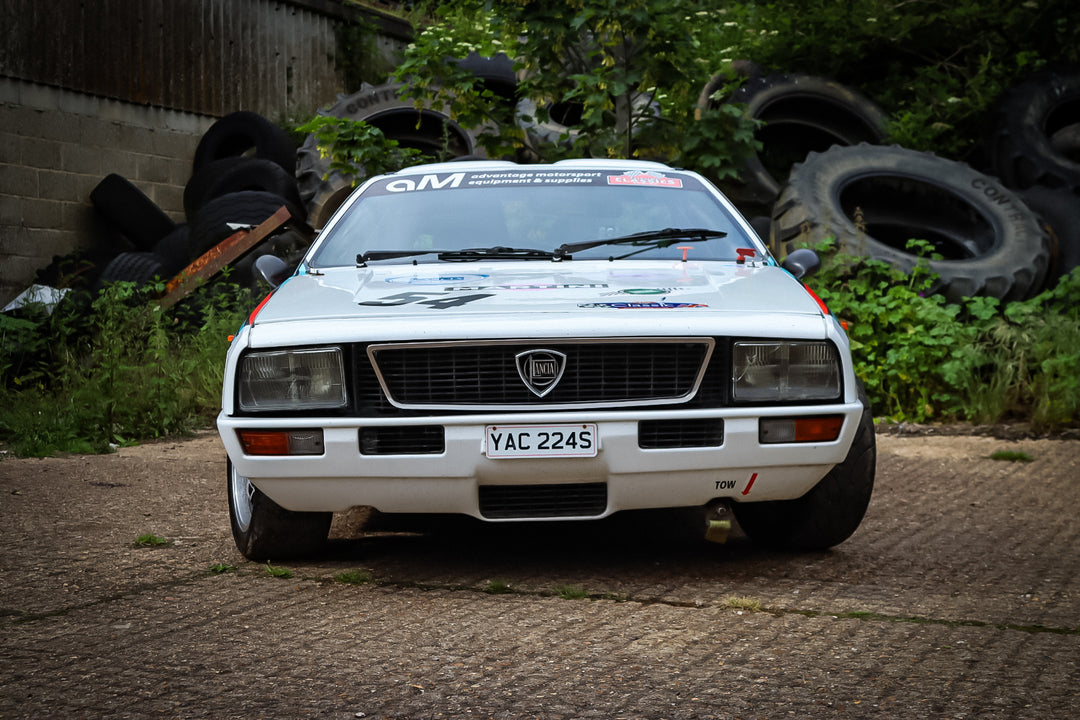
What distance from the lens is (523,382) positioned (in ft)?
10.9

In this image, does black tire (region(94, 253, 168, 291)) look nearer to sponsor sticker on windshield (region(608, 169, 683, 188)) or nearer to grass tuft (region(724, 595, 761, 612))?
sponsor sticker on windshield (region(608, 169, 683, 188))

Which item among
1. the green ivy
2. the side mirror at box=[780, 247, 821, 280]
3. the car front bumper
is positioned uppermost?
the green ivy

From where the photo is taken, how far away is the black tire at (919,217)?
808cm

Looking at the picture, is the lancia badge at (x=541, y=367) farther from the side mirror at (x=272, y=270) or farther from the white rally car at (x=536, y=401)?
the side mirror at (x=272, y=270)

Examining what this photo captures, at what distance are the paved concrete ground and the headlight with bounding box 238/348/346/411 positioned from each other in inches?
22.8

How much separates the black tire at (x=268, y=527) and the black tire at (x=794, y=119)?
7.01 m

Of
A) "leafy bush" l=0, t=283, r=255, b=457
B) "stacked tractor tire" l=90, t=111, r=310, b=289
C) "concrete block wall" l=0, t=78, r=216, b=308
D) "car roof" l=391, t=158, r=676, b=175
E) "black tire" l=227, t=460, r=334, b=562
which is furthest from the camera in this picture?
"concrete block wall" l=0, t=78, r=216, b=308

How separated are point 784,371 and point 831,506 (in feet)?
2.14

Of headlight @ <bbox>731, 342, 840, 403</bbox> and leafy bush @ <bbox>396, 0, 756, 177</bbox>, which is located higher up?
leafy bush @ <bbox>396, 0, 756, 177</bbox>

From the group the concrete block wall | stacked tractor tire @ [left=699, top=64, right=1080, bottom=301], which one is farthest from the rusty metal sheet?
stacked tractor tire @ [left=699, top=64, right=1080, bottom=301]

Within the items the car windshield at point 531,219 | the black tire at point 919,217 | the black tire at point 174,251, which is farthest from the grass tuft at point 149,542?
the black tire at point 174,251

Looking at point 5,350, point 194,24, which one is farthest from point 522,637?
point 194,24

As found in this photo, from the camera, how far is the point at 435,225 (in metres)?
4.55

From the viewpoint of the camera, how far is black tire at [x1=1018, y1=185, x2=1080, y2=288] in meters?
9.02
